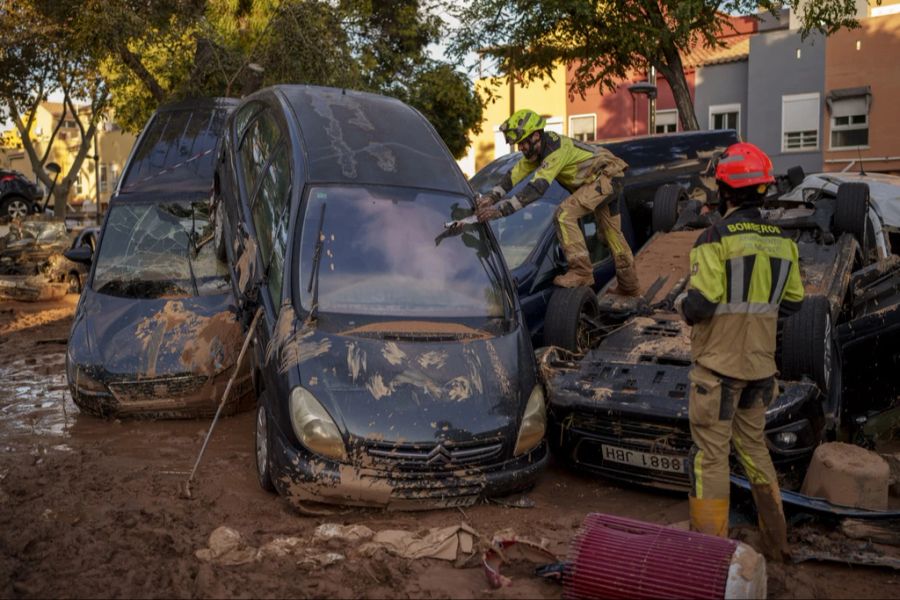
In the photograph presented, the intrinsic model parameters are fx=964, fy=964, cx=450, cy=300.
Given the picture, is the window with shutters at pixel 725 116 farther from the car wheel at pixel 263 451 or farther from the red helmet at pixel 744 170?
the car wheel at pixel 263 451

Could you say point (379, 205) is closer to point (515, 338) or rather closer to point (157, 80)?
point (515, 338)

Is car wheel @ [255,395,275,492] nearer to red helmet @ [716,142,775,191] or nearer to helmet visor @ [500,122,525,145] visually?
red helmet @ [716,142,775,191]

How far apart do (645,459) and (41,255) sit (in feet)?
48.3

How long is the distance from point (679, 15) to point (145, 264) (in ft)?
33.4

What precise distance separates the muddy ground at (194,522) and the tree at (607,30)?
11.1m

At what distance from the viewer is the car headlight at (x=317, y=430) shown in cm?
530

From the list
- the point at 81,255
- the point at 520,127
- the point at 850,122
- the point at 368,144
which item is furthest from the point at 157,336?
the point at 850,122

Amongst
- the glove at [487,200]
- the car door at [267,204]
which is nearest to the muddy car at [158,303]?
the car door at [267,204]

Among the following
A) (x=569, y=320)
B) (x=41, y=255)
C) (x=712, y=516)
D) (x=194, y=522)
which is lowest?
(x=194, y=522)

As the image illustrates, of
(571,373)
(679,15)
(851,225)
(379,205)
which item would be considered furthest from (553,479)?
(679,15)

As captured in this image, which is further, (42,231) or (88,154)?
(88,154)

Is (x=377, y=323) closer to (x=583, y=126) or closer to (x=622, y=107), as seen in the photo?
(x=622, y=107)

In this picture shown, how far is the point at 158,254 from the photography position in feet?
28.1

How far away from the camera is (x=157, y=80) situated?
52.0 feet
